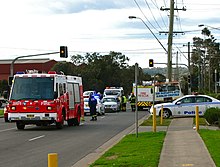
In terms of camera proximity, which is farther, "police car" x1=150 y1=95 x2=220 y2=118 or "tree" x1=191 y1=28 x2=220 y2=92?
"tree" x1=191 y1=28 x2=220 y2=92

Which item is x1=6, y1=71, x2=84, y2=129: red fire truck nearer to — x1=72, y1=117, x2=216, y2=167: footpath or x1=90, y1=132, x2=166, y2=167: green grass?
x1=72, y1=117, x2=216, y2=167: footpath

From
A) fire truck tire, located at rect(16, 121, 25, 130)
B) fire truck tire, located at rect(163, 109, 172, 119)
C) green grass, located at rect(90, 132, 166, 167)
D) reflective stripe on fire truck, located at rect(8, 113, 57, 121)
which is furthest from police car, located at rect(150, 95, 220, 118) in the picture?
green grass, located at rect(90, 132, 166, 167)

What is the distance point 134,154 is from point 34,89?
1125 cm

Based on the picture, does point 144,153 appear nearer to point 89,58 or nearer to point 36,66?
point 89,58

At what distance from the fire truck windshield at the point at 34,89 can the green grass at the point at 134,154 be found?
24.1 feet

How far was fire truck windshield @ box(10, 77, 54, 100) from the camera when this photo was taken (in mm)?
23297

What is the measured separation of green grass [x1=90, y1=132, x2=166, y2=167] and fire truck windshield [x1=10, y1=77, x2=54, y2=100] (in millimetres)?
7356

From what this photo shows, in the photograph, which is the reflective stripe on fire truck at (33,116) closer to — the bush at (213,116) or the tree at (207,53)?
the bush at (213,116)

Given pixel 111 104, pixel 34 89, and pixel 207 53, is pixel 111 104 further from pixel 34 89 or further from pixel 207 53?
pixel 207 53

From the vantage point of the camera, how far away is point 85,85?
324ft

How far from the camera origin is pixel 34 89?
2342 cm

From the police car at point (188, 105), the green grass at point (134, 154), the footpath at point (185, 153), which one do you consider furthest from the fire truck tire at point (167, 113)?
the green grass at point (134, 154)

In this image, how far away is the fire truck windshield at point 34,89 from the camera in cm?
2330

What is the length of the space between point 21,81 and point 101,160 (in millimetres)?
12138
